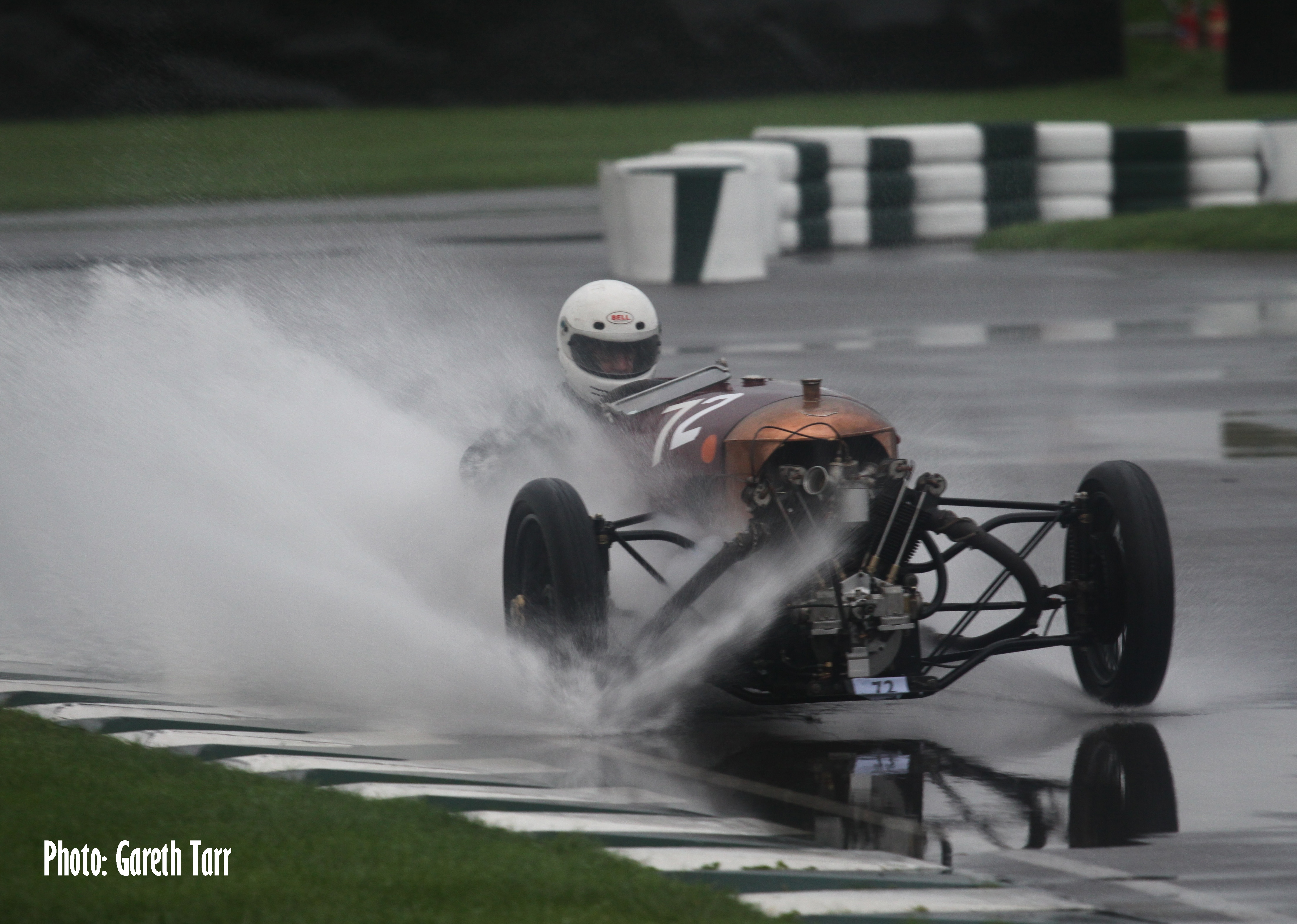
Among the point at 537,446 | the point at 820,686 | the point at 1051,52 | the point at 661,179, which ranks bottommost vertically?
the point at 820,686

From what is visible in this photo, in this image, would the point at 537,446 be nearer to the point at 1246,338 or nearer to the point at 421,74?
the point at 1246,338

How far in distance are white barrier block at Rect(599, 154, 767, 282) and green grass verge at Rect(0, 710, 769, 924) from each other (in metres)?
15.0

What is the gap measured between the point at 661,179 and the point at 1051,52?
3158 cm

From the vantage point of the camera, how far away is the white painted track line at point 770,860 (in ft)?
17.3

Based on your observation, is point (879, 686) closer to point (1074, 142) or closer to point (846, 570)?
point (846, 570)

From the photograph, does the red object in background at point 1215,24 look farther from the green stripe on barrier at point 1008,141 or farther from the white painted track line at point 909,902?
the white painted track line at point 909,902

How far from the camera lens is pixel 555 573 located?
21.9 ft

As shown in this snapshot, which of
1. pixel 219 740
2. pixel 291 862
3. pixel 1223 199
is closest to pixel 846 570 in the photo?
pixel 219 740

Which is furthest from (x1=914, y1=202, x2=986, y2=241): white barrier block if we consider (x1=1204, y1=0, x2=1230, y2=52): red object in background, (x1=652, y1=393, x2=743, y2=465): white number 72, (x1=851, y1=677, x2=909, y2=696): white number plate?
(x1=1204, y1=0, x2=1230, y2=52): red object in background

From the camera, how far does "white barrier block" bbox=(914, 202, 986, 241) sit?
24344mm

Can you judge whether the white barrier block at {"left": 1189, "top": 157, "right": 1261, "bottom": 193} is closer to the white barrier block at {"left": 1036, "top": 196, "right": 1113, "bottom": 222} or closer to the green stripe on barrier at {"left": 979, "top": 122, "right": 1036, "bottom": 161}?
the white barrier block at {"left": 1036, "top": 196, "right": 1113, "bottom": 222}

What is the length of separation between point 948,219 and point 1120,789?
18.8m

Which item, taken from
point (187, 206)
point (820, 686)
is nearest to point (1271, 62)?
point (187, 206)

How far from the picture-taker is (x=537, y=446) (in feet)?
26.2
